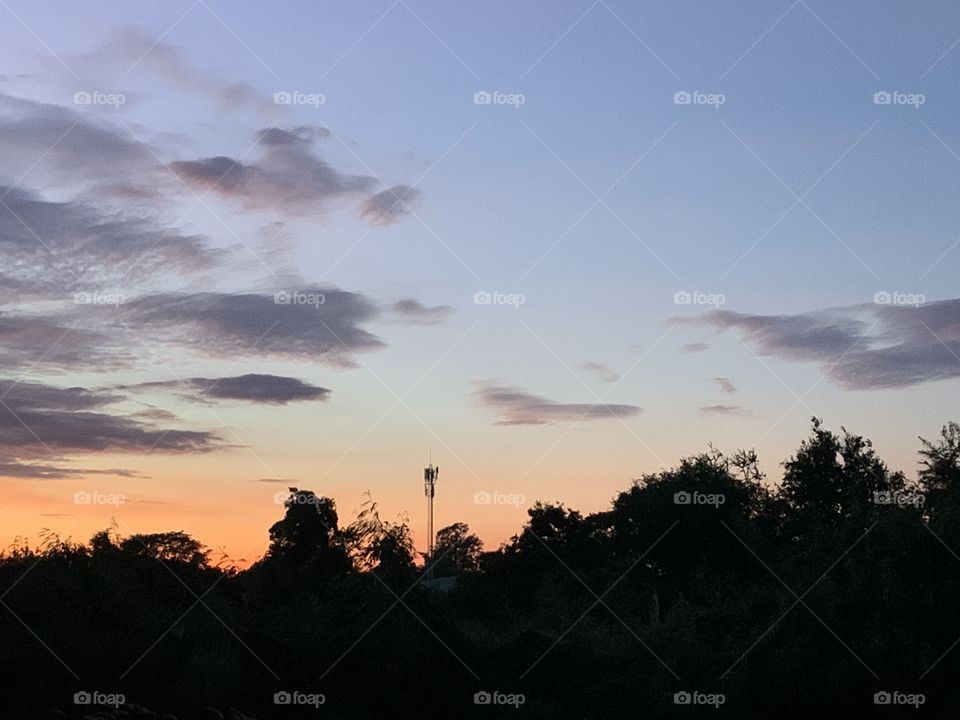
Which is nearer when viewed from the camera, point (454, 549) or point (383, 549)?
point (383, 549)

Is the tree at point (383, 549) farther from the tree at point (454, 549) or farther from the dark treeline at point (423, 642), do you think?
the tree at point (454, 549)

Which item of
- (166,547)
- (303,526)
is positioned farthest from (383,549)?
(303,526)

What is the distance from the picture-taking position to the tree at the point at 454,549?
78.9m

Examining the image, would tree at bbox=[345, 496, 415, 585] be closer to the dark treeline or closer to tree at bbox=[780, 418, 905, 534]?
the dark treeline

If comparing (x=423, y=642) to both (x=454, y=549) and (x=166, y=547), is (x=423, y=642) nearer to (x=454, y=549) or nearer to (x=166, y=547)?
(x=166, y=547)

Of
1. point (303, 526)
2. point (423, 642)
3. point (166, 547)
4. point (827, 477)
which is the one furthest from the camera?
point (827, 477)

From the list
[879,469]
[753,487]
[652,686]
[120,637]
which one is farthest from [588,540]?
[120,637]

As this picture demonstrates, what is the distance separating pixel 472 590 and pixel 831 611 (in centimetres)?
3474

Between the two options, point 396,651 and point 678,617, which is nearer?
point 396,651

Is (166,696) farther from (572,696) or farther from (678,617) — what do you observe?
(678,617)

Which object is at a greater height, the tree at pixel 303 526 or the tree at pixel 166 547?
the tree at pixel 303 526

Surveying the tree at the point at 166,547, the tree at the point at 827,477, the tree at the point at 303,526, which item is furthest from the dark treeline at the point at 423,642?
the tree at the point at 827,477

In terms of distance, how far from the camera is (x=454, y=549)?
82.7 metres

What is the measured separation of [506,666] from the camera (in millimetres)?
27000
